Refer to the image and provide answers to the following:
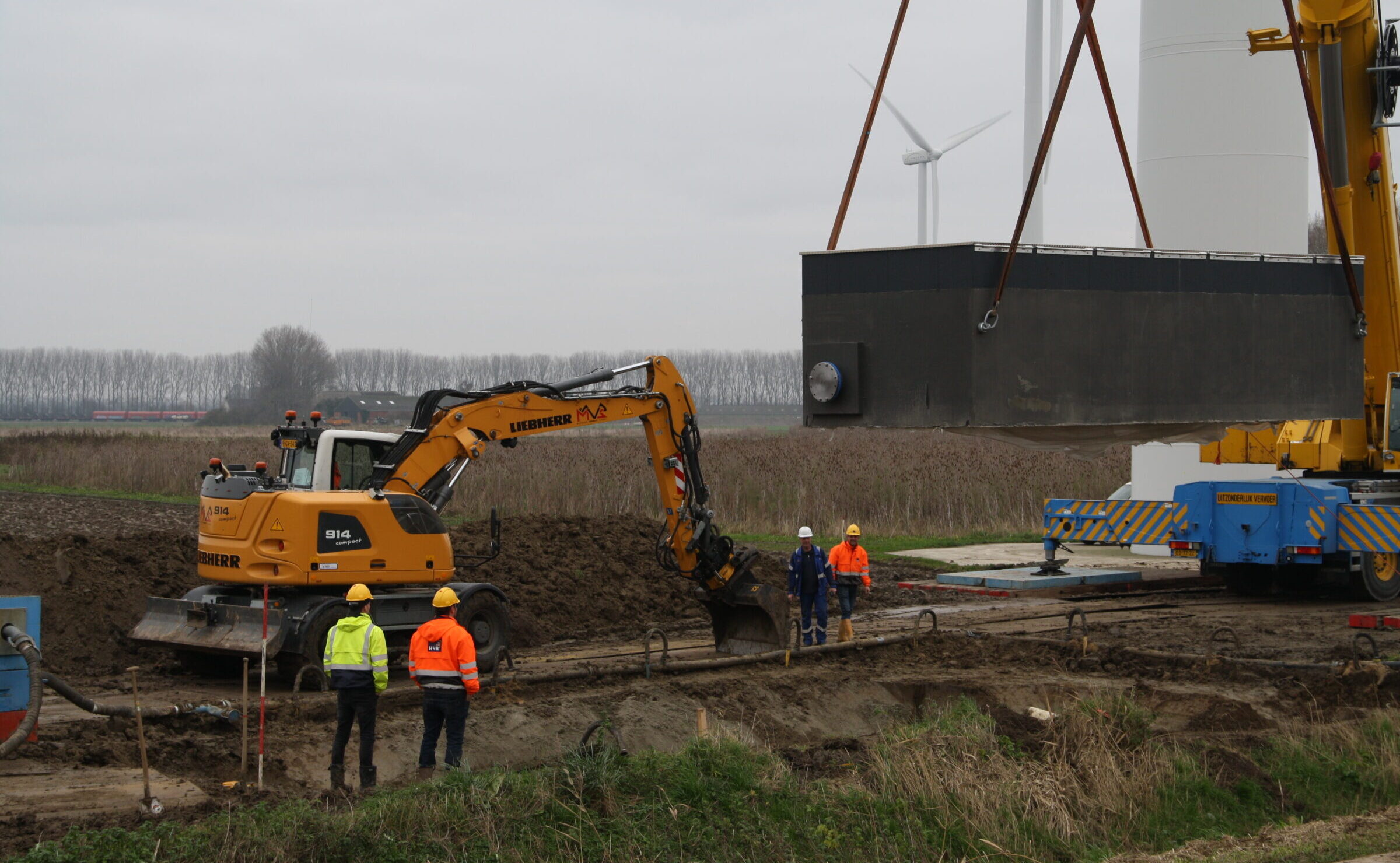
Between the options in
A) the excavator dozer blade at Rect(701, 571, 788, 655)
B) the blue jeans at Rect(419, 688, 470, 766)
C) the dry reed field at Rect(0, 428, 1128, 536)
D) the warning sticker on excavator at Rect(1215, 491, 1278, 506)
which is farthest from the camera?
the dry reed field at Rect(0, 428, 1128, 536)

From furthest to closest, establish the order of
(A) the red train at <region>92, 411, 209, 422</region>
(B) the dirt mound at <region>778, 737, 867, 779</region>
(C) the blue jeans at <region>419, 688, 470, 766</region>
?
(A) the red train at <region>92, 411, 209, 422</region>
(B) the dirt mound at <region>778, 737, 867, 779</region>
(C) the blue jeans at <region>419, 688, 470, 766</region>

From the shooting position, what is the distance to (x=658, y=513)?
3109 cm

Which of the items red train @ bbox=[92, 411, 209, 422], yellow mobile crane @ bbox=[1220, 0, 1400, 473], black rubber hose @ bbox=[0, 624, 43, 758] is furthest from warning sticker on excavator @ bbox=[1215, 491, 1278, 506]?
red train @ bbox=[92, 411, 209, 422]

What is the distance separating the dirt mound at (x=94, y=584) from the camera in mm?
15750

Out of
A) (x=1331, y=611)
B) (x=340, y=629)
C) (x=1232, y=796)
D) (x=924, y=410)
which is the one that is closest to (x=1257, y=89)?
(x=1331, y=611)

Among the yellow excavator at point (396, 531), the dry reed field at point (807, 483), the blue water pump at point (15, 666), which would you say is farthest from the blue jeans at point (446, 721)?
the dry reed field at point (807, 483)

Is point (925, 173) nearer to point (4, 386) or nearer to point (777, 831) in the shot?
point (777, 831)

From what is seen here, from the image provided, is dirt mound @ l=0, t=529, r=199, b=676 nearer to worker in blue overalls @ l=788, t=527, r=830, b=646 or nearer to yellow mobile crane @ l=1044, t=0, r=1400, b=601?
worker in blue overalls @ l=788, t=527, r=830, b=646

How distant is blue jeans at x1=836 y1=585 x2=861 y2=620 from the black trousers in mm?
7309

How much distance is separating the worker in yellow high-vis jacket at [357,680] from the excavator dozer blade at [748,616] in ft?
19.4

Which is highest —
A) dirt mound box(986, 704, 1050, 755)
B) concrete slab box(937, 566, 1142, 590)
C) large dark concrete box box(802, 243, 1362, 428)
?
large dark concrete box box(802, 243, 1362, 428)

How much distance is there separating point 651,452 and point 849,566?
306 centimetres

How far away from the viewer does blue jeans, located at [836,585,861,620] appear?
53.7ft

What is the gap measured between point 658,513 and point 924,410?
63.8 ft
